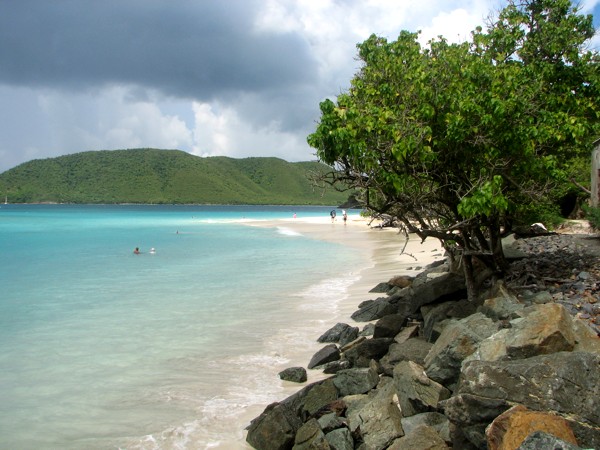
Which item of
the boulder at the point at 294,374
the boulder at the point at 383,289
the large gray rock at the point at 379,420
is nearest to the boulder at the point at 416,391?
the large gray rock at the point at 379,420

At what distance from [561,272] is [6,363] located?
38.6 ft

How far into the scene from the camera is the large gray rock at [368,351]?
8703mm

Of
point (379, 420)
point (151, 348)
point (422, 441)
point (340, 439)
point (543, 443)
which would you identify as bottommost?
point (151, 348)

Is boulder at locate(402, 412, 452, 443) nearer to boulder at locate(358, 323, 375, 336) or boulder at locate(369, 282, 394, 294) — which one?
boulder at locate(358, 323, 375, 336)

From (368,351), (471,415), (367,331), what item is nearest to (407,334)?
(368,351)

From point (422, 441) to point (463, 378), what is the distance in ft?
2.61

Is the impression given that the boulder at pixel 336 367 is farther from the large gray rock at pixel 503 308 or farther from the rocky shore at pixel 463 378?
the large gray rock at pixel 503 308

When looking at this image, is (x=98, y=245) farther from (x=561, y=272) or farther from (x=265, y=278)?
(x=561, y=272)

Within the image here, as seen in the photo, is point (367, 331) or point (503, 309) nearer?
point (503, 309)

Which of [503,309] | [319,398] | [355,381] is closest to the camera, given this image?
[319,398]

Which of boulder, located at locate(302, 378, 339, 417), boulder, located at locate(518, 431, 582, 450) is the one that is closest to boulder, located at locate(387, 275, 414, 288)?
boulder, located at locate(302, 378, 339, 417)

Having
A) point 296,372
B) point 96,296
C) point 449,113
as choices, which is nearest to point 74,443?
point 296,372

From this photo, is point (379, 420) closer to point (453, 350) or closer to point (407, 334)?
point (453, 350)

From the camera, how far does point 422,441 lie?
5.14m
